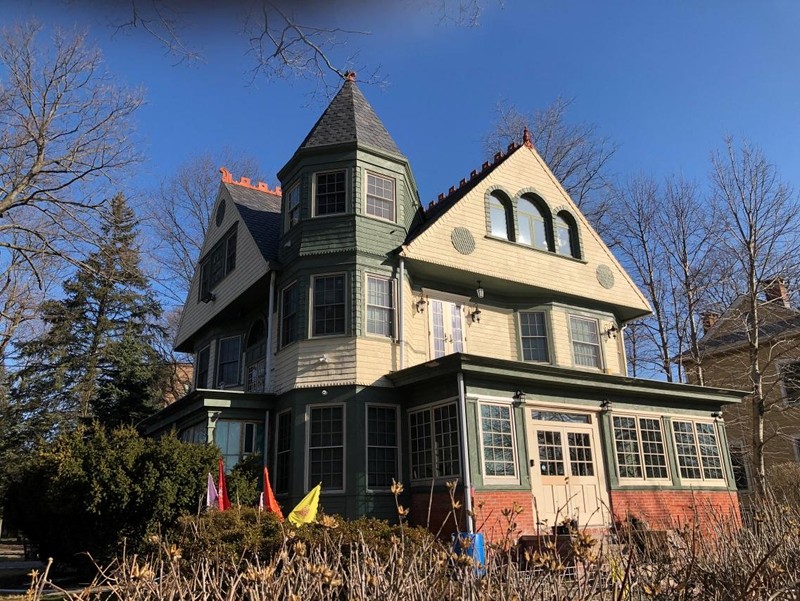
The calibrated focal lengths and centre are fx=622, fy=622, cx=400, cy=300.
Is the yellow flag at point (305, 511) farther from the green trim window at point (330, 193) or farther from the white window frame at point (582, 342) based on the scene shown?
the white window frame at point (582, 342)

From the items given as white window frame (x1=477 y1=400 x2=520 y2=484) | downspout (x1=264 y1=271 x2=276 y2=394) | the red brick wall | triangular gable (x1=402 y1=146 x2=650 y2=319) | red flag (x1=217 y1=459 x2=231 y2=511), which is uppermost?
triangular gable (x1=402 y1=146 x2=650 y2=319)

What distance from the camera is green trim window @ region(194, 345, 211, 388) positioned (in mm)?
19875

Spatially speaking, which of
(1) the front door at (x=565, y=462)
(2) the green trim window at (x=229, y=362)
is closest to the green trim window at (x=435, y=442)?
(1) the front door at (x=565, y=462)

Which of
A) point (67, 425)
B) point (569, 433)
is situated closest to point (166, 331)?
point (67, 425)

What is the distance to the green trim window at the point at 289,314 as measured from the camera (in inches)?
584

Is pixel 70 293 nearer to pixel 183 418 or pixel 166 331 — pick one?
pixel 166 331

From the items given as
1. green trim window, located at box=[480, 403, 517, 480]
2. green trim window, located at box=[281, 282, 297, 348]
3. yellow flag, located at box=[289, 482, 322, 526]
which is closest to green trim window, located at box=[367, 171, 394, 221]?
green trim window, located at box=[281, 282, 297, 348]

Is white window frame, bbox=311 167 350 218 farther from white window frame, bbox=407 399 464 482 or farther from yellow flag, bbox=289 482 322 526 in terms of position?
yellow flag, bbox=289 482 322 526

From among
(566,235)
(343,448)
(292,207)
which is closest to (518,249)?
(566,235)

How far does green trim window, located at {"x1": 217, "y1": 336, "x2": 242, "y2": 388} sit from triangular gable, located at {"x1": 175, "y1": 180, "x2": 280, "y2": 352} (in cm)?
98

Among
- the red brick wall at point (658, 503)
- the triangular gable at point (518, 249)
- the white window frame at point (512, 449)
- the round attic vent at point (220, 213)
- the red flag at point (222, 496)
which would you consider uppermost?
the round attic vent at point (220, 213)

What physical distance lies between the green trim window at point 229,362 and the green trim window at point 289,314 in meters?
3.91

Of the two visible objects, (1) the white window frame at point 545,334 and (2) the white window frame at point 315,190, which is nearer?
(2) the white window frame at point 315,190

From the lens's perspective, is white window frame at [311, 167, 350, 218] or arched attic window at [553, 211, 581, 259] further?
arched attic window at [553, 211, 581, 259]
